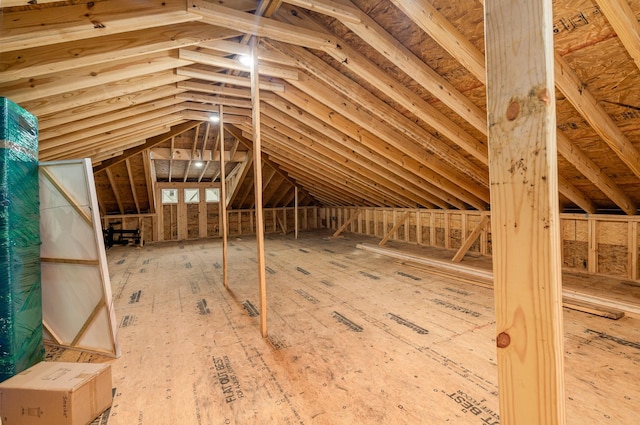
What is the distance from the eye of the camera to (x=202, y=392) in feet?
6.85

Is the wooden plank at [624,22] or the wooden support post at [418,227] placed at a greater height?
the wooden plank at [624,22]

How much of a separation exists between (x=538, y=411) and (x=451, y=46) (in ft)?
7.90

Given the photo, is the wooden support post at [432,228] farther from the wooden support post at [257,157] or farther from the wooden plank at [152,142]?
the wooden plank at [152,142]

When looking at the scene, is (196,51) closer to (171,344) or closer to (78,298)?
(78,298)

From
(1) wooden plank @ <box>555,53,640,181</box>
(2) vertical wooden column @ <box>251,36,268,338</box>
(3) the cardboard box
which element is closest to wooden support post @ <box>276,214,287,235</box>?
(2) vertical wooden column @ <box>251,36,268,338</box>

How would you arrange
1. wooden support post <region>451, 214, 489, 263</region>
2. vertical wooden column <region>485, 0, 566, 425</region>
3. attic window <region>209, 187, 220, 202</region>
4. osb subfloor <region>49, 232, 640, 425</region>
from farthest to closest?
attic window <region>209, 187, 220, 202</region>
wooden support post <region>451, 214, 489, 263</region>
osb subfloor <region>49, 232, 640, 425</region>
vertical wooden column <region>485, 0, 566, 425</region>

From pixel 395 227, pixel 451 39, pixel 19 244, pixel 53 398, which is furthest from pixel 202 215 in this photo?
pixel 451 39

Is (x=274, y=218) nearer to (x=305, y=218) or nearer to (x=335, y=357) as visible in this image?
(x=305, y=218)

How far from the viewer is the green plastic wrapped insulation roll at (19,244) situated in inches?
81.8

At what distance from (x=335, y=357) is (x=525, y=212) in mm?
2256

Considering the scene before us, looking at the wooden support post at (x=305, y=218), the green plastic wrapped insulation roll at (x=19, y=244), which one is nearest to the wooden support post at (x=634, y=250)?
the green plastic wrapped insulation roll at (x=19, y=244)

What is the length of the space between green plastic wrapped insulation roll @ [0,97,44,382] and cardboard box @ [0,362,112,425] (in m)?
0.41

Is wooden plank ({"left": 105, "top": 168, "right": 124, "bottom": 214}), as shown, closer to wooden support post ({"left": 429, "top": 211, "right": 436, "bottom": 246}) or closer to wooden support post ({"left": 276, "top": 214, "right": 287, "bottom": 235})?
wooden support post ({"left": 276, "top": 214, "right": 287, "bottom": 235})

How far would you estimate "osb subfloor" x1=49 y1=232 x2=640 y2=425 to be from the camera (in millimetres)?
1862
